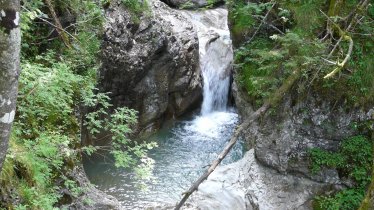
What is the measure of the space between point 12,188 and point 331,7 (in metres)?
5.97

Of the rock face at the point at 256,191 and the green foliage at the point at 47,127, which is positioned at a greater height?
the green foliage at the point at 47,127

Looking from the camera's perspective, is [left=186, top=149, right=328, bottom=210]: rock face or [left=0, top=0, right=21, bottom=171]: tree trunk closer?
[left=0, top=0, right=21, bottom=171]: tree trunk

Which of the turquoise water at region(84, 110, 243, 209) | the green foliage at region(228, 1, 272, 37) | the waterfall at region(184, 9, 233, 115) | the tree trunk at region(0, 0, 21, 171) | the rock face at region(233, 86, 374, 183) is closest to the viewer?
the tree trunk at region(0, 0, 21, 171)

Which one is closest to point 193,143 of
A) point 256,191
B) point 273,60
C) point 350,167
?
point 256,191

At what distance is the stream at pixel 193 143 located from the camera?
926 cm

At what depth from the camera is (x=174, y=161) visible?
11.0 meters

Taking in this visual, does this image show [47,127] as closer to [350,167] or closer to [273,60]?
[273,60]

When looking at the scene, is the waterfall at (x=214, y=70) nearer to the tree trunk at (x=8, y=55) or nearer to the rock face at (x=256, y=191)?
the rock face at (x=256, y=191)

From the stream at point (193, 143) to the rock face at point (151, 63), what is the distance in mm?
639

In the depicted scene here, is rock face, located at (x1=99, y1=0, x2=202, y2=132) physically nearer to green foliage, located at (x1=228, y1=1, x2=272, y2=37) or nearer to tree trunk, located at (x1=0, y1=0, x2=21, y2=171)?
green foliage, located at (x1=228, y1=1, x2=272, y2=37)

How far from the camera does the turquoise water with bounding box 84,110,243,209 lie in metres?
9.10

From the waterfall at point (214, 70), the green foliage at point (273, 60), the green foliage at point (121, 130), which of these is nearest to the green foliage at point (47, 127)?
the green foliage at point (121, 130)

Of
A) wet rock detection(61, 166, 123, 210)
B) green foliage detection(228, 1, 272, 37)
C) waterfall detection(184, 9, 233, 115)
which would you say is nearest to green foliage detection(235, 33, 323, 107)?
green foliage detection(228, 1, 272, 37)

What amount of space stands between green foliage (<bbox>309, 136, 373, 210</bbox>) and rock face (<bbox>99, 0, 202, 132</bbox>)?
21.2ft
